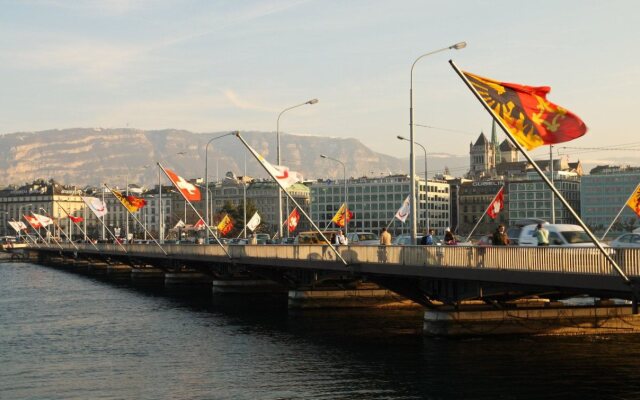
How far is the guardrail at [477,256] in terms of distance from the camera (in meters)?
30.4

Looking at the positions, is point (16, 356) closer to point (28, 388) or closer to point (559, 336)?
point (28, 388)

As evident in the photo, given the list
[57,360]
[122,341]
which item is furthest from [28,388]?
[122,341]

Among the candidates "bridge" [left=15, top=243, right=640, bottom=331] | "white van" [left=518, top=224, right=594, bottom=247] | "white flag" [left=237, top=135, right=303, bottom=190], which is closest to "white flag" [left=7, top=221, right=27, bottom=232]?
"bridge" [left=15, top=243, right=640, bottom=331]

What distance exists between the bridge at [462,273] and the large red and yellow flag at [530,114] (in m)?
4.50

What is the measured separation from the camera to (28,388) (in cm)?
3241

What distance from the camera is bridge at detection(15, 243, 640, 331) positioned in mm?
31203

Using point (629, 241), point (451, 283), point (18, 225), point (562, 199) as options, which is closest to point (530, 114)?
point (562, 199)

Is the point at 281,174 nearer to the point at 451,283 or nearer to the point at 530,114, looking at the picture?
the point at 451,283

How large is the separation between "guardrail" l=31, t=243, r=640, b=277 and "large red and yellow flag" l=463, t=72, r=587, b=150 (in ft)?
14.4

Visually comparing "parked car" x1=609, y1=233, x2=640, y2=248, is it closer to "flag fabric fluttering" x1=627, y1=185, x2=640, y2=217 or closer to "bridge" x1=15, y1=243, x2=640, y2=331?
"bridge" x1=15, y1=243, x2=640, y2=331

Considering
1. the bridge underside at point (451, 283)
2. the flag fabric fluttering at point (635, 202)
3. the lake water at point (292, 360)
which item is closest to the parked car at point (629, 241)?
the bridge underside at point (451, 283)

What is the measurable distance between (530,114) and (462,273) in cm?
1077

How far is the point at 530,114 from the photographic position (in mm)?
28031

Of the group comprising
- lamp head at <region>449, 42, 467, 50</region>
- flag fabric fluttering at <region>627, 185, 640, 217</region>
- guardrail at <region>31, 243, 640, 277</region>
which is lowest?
guardrail at <region>31, 243, 640, 277</region>
